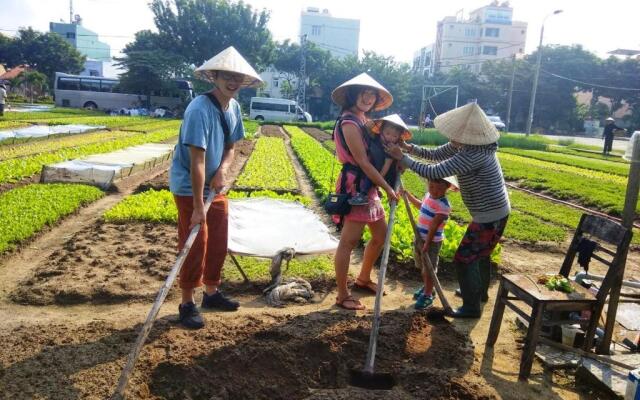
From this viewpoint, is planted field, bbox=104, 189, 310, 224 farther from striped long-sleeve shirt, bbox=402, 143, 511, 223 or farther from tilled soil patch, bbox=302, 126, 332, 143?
tilled soil patch, bbox=302, 126, 332, 143

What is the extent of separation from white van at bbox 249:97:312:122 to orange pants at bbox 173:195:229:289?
39068 millimetres

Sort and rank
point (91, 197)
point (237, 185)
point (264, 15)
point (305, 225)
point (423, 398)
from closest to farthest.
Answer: point (423, 398), point (305, 225), point (91, 197), point (237, 185), point (264, 15)

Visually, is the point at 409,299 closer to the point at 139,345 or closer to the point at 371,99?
the point at 371,99

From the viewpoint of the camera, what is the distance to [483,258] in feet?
14.1

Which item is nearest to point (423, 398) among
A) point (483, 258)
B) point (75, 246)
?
point (483, 258)

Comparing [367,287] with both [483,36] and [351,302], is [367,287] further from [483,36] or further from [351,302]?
[483,36]

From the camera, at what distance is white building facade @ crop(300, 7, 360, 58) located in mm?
85006

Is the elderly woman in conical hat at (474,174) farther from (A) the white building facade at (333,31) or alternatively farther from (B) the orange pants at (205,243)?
(A) the white building facade at (333,31)

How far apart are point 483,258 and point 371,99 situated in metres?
1.73

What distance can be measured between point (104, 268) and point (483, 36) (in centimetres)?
8204

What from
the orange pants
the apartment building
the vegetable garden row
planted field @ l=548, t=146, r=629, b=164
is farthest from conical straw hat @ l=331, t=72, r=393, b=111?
the apartment building

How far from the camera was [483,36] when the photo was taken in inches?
3044

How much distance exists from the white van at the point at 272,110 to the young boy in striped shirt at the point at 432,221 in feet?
126

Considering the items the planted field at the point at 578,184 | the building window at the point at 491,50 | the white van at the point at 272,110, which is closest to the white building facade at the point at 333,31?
the building window at the point at 491,50
